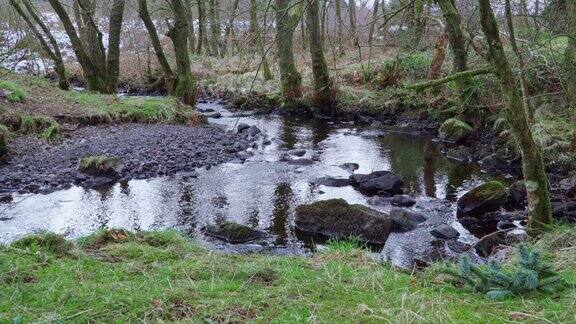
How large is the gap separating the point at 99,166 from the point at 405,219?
555 centimetres

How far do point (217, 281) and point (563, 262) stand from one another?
2.48 metres

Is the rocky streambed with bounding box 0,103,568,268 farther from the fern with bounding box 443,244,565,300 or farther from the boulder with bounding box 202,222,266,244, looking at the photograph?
the fern with bounding box 443,244,565,300

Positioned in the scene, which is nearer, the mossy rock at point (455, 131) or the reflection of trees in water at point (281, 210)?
the reflection of trees in water at point (281, 210)

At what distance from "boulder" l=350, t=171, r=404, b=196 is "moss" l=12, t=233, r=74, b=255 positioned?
227 inches

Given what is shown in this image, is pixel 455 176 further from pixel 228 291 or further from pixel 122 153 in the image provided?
pixel 228 291

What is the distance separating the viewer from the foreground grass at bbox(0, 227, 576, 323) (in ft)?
9.33

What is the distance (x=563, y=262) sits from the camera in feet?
12.7

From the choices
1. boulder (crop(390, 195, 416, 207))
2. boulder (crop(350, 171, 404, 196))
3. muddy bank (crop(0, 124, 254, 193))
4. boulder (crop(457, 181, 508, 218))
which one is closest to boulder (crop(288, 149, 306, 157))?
muddy bank (crop(0, 124, 254, 193))

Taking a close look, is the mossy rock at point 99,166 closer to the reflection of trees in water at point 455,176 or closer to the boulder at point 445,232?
the boulder at point 445,232

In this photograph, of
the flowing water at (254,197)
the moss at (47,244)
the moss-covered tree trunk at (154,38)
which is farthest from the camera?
the moss-covered tree trunk at (154,38)

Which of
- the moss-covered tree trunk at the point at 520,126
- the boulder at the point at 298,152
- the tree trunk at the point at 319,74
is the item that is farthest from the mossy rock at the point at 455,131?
the moss-covered tree trunk at the point at 520,126

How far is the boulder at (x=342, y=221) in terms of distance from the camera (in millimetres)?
6797

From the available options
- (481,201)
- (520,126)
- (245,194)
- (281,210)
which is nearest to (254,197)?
(245,194)

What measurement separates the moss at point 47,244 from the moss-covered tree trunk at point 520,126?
4013mm
